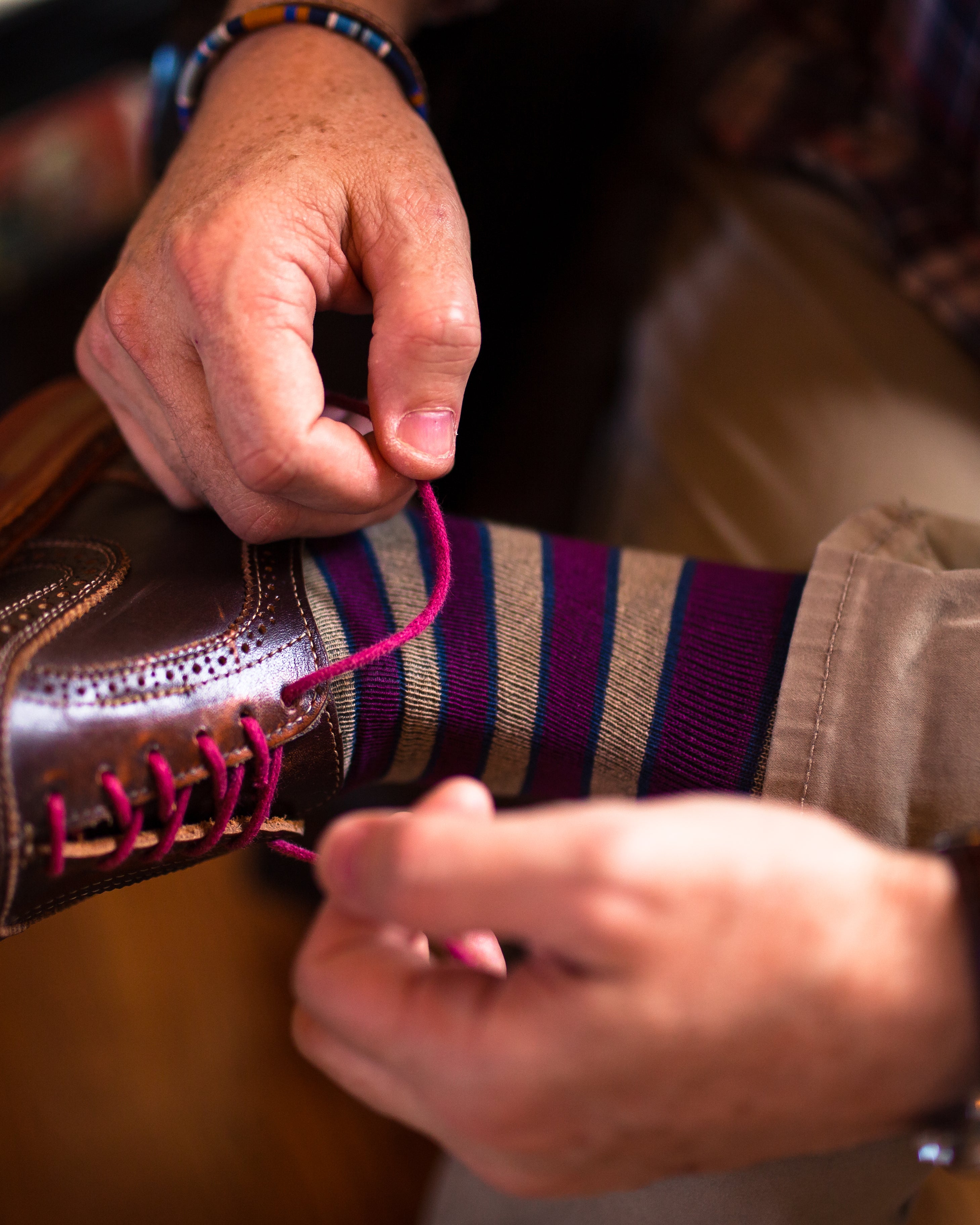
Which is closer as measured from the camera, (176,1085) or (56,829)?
(56,829)

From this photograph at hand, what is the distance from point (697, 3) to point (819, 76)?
215 millimetres

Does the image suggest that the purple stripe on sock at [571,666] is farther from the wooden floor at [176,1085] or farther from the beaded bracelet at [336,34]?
the wooden floor at [176,1085]

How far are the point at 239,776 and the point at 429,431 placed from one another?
255mm

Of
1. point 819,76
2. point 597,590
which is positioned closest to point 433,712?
point 597,590

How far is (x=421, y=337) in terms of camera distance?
1.78 feet

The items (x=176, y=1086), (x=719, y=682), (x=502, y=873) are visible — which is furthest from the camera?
(x=176, y=1086)

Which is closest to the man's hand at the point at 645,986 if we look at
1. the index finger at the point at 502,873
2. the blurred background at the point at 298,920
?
the index finger at the point at 502,873

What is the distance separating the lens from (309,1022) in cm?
47

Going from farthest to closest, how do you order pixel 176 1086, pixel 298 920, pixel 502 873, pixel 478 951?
1. pixel 298 920
2. pixel 176 1086
3. pixel 478 951
4. pixel 502 873

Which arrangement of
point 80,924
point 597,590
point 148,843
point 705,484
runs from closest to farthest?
point 148,843 → point 597,590 → point 705,484 → point 80,924

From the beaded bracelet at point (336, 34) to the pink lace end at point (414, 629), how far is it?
360 mm

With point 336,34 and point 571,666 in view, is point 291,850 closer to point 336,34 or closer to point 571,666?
point 571,666

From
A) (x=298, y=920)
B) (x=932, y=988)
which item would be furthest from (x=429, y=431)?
(x=298, y=920)

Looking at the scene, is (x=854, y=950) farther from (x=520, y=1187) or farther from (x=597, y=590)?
(x=597, y=590)
